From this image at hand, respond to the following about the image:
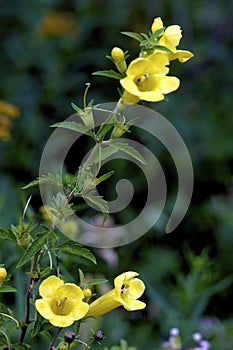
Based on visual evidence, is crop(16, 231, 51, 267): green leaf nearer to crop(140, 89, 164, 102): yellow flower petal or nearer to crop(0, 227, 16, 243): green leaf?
crop(0, 227, 16, 243): green leaf

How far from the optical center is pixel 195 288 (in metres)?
1.92

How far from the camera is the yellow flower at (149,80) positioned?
1.01 metres

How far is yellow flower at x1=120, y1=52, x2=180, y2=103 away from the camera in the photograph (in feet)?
3.31

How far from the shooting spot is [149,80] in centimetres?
105

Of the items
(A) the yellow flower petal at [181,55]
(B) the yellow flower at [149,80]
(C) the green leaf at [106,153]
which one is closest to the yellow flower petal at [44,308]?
(C) the green leaf at [106,153]

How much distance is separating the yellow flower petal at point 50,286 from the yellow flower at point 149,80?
0.99 ft

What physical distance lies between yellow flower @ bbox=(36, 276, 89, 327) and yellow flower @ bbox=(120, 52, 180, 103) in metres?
0.31

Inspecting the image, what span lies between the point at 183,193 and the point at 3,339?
6.46 feet

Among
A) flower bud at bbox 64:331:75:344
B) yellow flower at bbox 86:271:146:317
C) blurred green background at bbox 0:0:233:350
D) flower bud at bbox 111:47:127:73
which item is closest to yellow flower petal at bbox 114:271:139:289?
yellow flower at bbox 86:271:146:317

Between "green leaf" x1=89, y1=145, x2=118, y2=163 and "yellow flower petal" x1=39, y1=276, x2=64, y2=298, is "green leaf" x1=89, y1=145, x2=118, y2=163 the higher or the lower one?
the higher one

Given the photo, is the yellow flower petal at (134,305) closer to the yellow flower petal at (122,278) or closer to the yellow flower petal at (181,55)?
the yellow flower petal at (122,278)

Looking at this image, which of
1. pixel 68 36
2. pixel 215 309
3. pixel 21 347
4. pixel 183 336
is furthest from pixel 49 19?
pixel 21 347

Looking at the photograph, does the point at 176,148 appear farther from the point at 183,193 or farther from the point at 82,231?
the point at 82,231

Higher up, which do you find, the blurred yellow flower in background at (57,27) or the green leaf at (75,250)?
the blurred yellow flower in background at (57,27)
